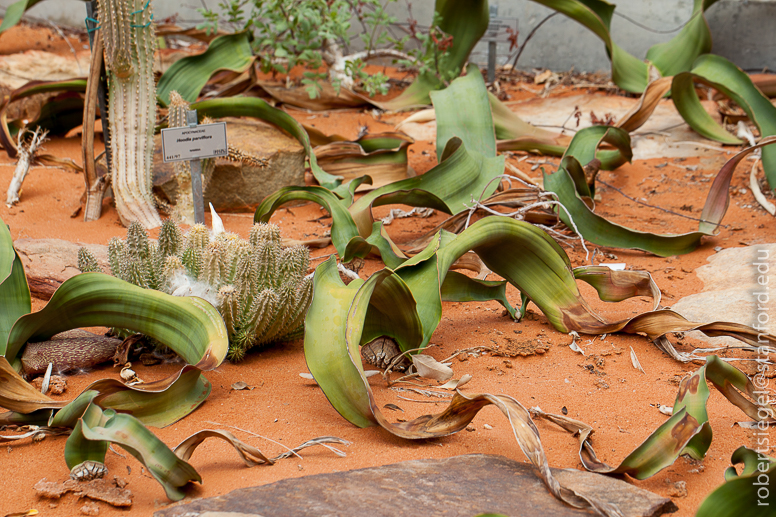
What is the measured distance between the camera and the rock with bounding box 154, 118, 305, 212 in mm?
3324

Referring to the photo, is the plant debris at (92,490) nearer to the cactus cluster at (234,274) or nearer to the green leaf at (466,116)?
the cactus cluster at (234,274)

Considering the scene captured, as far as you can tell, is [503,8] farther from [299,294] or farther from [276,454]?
[276,454]

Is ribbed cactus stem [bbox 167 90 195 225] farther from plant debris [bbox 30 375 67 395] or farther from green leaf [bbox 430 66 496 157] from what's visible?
plant debris [bbox 30 375 67 395]

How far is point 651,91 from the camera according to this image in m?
3.44

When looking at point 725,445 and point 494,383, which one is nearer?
point 725,445

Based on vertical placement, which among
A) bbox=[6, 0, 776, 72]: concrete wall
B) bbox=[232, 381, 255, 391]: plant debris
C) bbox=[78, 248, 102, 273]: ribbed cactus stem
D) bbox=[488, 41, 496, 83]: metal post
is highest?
bbox=[6, 0, 776, 72]: concrete wall

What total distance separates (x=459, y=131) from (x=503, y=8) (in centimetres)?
306

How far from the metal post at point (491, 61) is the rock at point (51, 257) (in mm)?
3643

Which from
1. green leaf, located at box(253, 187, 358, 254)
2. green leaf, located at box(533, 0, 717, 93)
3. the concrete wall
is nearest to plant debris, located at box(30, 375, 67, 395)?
green leaf, located at box(253, 187, 358, 254)

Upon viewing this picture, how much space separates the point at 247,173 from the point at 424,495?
2503mm

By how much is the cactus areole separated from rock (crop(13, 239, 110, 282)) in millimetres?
458

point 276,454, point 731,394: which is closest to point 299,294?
point 276,454

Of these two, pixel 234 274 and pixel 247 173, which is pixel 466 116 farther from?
pixel 234 274

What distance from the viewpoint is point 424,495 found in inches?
46.4
